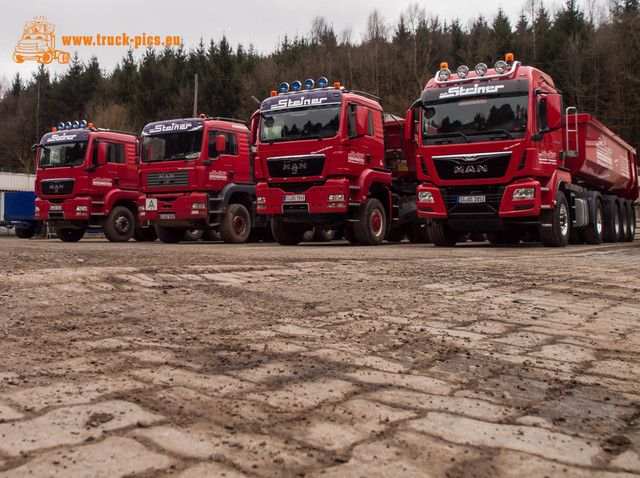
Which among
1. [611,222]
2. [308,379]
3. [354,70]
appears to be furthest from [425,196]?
[354,70]

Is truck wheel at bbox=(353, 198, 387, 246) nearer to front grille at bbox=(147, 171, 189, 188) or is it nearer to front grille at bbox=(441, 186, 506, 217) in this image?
front grille at bbox=(441, 186, 506, 217)

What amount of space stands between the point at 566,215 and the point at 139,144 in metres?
10.2

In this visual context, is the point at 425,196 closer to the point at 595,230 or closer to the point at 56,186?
the point at 595,230

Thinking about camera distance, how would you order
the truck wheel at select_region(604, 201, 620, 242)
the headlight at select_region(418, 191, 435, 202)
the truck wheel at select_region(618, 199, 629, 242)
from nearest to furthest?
1. the headlight at select_region(418, 191, 435, 202)
2. the truck wheel at select_region(604, 201, 620, 242)
3. the truck wheel at select_region(618, 199, 629, 242)

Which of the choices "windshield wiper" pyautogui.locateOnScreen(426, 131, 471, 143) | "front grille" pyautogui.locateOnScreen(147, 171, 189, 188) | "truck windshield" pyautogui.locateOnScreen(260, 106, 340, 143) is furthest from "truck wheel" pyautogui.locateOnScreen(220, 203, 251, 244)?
"windshield wiper" pyautogui.locateOnScreen(426, 131, 471, 143)

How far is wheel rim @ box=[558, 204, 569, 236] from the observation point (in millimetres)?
13406

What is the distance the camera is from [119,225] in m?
18.5

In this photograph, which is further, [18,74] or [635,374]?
[18,74]

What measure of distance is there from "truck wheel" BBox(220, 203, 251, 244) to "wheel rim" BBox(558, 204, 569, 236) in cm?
754

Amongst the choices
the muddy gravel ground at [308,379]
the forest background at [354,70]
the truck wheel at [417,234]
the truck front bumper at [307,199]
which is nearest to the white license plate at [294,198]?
the truck front bumper at [307,199]

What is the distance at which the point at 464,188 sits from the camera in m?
13.2

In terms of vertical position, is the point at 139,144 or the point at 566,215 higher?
the point at 139,144

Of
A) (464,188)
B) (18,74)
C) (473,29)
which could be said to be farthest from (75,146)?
(18,74)

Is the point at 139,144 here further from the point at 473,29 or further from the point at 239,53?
the point at 239,53
